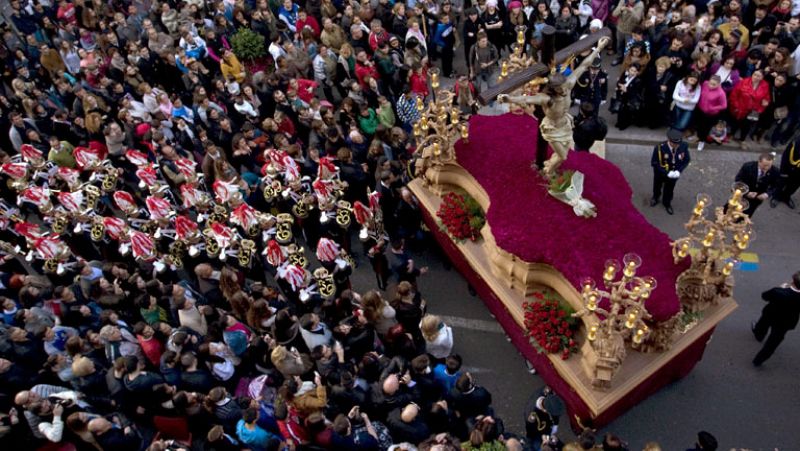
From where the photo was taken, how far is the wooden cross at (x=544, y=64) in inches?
250

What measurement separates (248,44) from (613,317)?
10306 millimetres

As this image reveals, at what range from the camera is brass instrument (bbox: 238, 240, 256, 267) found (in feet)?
27.3

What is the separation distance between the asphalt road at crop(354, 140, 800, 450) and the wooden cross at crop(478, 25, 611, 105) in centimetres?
376

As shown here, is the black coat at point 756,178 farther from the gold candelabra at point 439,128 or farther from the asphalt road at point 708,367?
the gold candelabra at point 439,128

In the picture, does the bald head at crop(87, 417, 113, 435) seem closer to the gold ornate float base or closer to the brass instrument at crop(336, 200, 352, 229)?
the brass instrument at crop(336, 200, 352, 229)

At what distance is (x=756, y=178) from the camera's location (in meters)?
8.60

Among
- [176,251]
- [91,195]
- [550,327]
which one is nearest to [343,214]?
[176,251]

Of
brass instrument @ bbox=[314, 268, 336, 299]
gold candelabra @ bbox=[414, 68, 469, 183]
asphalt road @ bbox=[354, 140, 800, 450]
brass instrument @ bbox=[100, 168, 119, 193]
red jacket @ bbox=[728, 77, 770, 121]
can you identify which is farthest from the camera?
brass instrument @ bbox=[100, 168, 119, 193]

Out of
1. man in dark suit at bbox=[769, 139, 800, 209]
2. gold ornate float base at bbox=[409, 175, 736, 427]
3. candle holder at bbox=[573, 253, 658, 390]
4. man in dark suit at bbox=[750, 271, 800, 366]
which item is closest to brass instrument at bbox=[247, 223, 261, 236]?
gold ornate float base at bbox=[409, 175, 736, 427]

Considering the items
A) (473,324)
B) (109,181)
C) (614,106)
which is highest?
(109,181)

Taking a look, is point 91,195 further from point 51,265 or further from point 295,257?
point 295,257

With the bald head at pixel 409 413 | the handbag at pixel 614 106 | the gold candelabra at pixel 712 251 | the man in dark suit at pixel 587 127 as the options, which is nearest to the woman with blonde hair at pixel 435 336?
the bald head at pixel 409 413

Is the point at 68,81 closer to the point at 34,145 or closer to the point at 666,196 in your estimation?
the point at 34,145

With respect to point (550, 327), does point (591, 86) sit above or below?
above
